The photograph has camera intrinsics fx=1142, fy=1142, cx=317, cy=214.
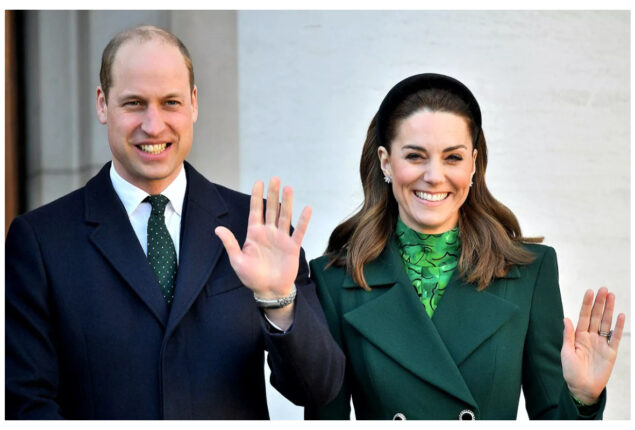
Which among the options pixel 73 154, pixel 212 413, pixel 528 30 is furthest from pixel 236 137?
pixel 212 413

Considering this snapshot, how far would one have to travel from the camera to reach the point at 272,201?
3039 mm

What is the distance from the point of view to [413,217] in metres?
3.54

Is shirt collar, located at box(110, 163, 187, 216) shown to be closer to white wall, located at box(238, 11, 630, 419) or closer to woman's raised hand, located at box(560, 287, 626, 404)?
woman's raised hand, located at box(560, 287, 626, 404)

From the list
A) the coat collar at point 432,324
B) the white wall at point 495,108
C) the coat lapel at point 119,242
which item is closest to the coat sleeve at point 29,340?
the coat lapel at point 119,242

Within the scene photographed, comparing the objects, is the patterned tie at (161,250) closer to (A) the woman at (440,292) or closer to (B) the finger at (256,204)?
(B) the finger at (256,204)

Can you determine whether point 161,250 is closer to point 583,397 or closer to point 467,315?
point 467,315

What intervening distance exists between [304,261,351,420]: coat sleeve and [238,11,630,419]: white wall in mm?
1849

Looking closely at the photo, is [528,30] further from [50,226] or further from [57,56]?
[50,226]

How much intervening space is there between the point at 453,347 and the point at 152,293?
93 centimetres

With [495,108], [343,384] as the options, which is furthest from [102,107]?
[495,108]

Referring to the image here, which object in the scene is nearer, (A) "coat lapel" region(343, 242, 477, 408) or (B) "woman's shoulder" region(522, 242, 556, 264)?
(A) "coat lapel" region(343, 242, 477, 408)

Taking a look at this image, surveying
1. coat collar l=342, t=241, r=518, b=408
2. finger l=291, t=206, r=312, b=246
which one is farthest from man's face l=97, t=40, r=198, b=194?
coat collar l=342, t=241, r=518, b=408

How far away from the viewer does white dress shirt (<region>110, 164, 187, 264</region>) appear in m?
3.28

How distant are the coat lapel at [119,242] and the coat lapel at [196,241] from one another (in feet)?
0.20
